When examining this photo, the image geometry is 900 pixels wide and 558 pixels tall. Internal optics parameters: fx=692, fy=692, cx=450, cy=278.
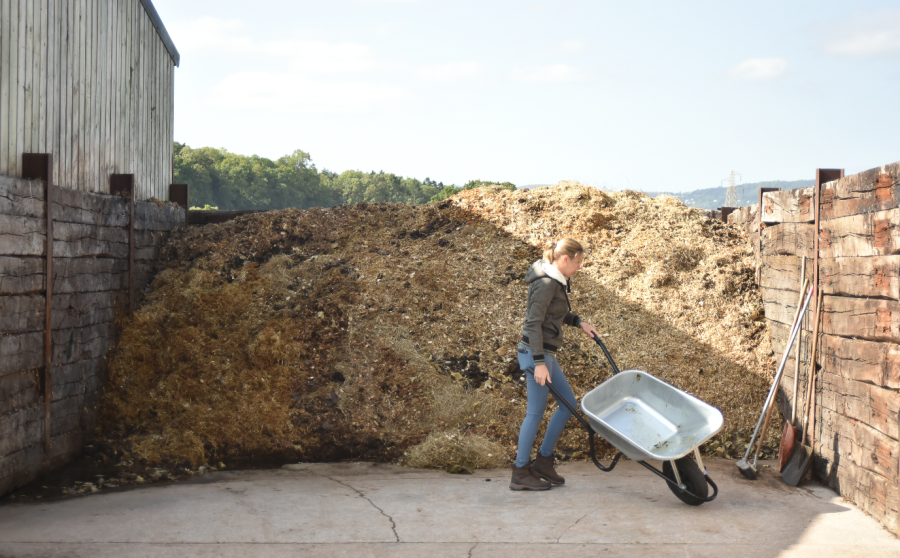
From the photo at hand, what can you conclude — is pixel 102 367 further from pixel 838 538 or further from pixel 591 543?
pixel 838 538

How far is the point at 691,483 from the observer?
14.7ft

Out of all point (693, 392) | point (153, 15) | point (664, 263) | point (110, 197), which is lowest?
point (693, 392)

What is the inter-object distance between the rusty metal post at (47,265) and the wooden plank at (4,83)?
0.26m

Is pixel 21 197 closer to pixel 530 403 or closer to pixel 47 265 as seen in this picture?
pixel 47 265

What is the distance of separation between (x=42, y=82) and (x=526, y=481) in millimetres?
5152

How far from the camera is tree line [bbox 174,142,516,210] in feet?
199

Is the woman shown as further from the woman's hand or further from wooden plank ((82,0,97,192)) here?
wooden plank ((82,0,97,192))

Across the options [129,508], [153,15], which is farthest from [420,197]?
[129,508]

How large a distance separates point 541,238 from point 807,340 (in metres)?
4.18

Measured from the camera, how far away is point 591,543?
155 inches

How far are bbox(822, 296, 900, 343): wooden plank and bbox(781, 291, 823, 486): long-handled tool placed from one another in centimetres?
9

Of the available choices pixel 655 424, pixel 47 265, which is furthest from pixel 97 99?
pixel 655 424

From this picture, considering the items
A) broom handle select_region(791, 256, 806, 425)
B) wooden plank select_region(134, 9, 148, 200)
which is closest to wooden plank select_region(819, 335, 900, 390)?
broom handle select_region(791, 256, 806, 425)

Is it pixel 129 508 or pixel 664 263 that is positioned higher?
pixel 664 263
